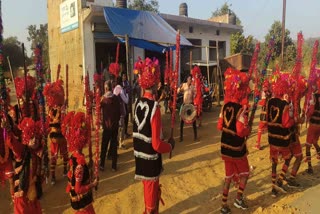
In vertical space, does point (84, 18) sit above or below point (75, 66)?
above

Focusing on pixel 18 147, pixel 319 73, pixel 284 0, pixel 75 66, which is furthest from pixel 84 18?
pixel 18 147

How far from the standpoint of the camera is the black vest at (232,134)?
4.81 m

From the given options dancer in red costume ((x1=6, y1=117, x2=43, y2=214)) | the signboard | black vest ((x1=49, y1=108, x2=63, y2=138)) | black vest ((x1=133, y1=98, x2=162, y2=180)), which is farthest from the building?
dancer in red costume ((x1=6, y1=117, x2=43, y2=214))

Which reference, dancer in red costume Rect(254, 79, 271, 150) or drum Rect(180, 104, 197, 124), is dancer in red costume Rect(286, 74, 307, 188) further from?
drum Rect(180, 104, 197, 124)

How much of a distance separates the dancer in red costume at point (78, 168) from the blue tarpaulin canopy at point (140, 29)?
8396 millimetres

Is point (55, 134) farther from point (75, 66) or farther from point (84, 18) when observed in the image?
point (75, 66)

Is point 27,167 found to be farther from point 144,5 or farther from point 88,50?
point 144,5

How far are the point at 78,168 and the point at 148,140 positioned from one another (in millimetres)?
978

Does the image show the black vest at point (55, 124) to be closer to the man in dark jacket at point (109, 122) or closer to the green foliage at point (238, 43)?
the man in dark jacket at point (109, 122)

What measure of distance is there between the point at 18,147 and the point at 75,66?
11699mm

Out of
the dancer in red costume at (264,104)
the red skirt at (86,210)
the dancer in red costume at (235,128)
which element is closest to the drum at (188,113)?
the dancer in red costume at (264,104)

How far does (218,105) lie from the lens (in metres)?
Answer: 15.7

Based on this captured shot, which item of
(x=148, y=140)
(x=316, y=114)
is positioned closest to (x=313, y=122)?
(x=316, y=114)

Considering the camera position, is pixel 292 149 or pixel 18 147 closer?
pixel 18 147
